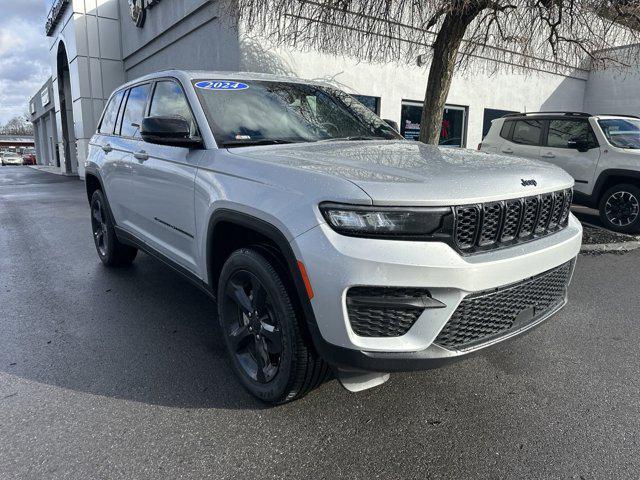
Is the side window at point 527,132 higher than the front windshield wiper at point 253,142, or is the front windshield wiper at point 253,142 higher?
the side window at point 527,132

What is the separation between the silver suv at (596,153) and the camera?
7480 millimetres

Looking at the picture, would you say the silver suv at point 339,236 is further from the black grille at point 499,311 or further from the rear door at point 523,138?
the rear door at point 523,138

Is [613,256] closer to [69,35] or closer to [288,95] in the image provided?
[288,95]

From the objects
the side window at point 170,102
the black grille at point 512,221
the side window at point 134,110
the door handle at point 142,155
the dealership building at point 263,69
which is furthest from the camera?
the dealership building at point 263,69

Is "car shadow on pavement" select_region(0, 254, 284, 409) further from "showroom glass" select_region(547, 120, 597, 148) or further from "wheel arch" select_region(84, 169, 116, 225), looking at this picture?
"showroom glass" select_region(547, 120, 597, 148)

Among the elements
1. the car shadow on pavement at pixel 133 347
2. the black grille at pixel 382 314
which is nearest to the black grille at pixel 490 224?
the black grille at pixel 382 314

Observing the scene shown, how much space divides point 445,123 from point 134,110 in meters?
12.5

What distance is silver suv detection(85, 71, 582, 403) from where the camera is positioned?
2082 mm

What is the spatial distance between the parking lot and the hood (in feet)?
2.82

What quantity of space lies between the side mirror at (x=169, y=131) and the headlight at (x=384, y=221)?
4.34 feet

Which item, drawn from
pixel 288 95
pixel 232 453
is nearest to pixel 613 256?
pixel 288 95

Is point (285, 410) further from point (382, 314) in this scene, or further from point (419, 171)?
point (419, 171)

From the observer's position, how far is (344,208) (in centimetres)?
209

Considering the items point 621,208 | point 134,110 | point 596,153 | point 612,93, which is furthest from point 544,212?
point 612,93
